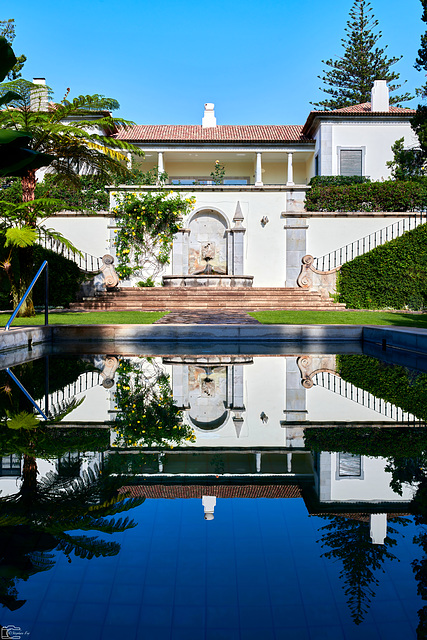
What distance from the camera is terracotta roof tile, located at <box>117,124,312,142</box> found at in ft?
96.3

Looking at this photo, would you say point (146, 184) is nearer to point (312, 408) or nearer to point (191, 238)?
point (191, 238)

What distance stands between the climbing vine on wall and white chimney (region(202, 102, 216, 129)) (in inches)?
520

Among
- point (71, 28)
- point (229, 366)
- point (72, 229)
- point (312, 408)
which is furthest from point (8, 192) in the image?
point (312, 408)

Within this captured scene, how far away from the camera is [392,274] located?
18625 mm

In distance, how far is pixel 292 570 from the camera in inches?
69.4

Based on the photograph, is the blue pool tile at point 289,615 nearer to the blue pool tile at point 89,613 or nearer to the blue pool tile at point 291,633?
the blue pool tile at point 291,633

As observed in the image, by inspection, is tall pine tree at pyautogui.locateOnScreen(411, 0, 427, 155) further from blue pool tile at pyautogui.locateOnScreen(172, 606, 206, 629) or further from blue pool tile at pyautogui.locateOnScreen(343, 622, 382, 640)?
blue pool tile at pyautogui.locateOnScreen(172, 606, 206, 629)

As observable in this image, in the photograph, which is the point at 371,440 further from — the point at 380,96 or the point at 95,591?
the point at 380,96

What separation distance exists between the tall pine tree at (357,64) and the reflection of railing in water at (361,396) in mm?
36391

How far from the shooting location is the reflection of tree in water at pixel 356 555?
5.31 feet

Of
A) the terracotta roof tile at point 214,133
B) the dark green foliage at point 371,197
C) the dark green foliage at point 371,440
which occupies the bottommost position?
the dark green foliage at point 371,440

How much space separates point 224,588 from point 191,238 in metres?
21.0

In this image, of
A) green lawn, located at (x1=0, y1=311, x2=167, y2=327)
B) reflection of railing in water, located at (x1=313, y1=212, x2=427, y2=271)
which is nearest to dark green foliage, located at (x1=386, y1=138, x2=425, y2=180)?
reflection of railing in water, located at (x1=313, y1=212, x2=427, y2=271)

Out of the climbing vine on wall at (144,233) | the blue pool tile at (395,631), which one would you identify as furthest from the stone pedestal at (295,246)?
the blue pool tile at (395,631)
